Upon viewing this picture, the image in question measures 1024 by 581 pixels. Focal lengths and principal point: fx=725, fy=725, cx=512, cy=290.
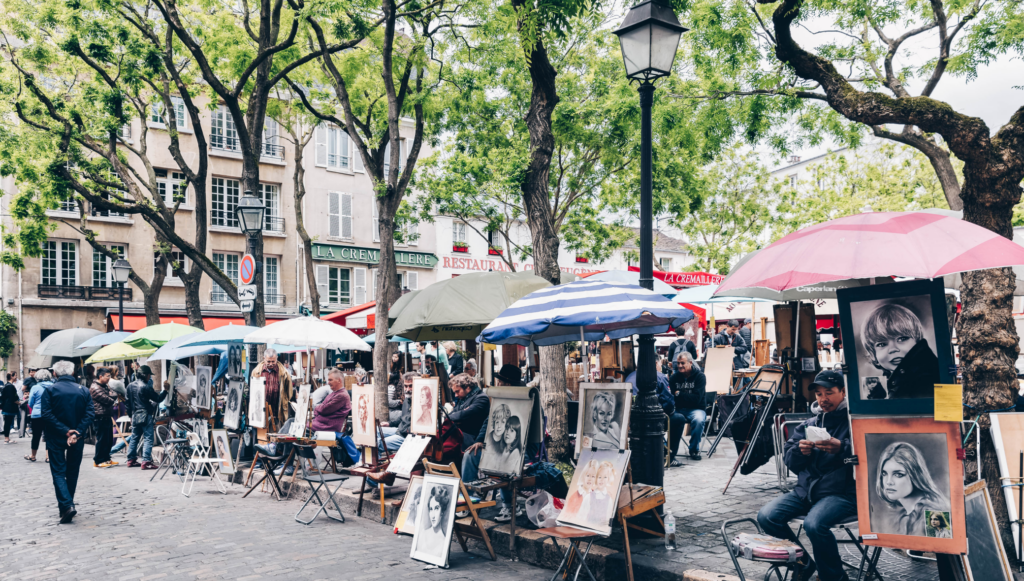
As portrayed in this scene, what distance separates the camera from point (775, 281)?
169 inches

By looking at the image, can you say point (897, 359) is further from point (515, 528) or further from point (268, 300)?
point (268, 300)

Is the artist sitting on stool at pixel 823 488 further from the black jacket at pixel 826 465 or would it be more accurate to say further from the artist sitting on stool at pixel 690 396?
the artist sitting on stool at pixel 690 396

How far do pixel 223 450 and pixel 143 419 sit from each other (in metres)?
3.20

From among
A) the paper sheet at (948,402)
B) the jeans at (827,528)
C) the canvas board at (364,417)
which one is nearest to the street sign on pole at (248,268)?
the canvas board at (364,417)

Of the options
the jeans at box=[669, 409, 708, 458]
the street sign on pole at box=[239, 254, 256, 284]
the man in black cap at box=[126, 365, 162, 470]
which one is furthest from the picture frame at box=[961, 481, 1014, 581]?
the man in black cap at box=[126, 365, 162, 470]

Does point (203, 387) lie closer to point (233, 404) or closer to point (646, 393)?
point (233, 404)

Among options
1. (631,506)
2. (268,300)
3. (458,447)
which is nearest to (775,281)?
(631,506)

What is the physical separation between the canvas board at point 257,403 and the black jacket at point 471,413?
390 centimetres

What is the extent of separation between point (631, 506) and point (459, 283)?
4.47 metres

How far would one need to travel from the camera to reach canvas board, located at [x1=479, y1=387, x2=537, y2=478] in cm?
665

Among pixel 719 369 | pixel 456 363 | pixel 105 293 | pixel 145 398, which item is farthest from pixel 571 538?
pixel 105 293

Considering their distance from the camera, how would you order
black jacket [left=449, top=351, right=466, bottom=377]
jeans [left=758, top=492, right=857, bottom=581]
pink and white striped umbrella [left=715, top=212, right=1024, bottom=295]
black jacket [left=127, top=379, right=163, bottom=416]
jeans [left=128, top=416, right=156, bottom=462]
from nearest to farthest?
pink and white striped umbrella [left=715, top=212, right=1024, bottom=295]
jeans [left=758, top=492, right=857, bottom=581]
black jacket [left=127, top=379, right=163, bottom=416]
jeans [left=128, top=416, right=156, bottom=462]
black jacket [left=449, top=351, right=466, bottom=377]

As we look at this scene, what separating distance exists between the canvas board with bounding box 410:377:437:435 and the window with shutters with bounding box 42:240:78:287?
80.1 feet

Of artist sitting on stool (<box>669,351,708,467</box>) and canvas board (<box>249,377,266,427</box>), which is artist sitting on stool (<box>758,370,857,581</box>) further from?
canvas board (<box>249,377,266,427</box>)
